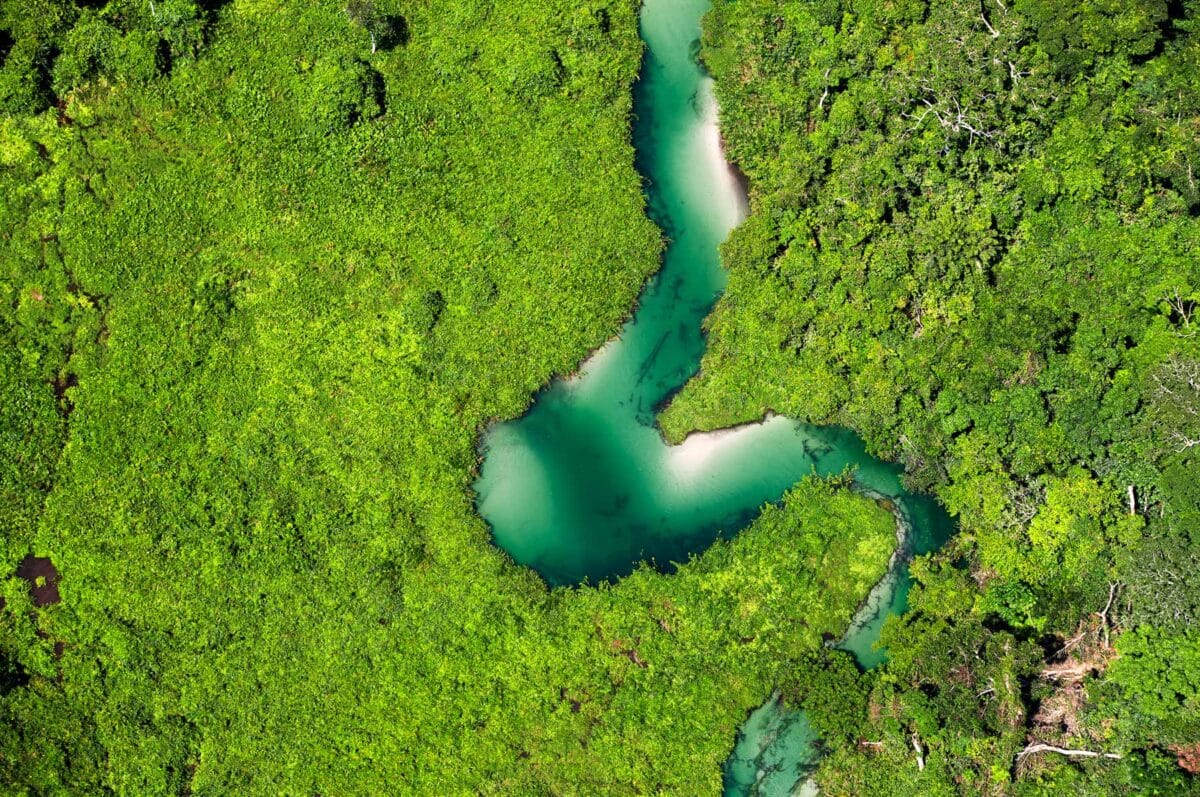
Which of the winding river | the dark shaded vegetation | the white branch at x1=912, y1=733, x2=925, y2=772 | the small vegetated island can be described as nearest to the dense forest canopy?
the small vegetated island

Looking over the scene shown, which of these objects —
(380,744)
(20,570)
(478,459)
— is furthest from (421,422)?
(20,570)

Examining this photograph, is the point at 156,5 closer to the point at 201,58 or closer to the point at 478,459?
the point at 201,58

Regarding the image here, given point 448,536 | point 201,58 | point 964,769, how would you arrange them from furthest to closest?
point 201,58, point 448,536, point 964,769

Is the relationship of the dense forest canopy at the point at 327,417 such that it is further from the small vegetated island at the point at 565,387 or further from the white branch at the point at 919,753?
the white branch at the point at 919,753

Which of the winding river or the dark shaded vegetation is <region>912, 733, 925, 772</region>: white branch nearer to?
the dark shaded vegetation

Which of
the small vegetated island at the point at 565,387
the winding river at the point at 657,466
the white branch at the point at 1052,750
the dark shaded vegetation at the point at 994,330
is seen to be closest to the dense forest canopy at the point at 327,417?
the small vegetated island at the point at 565,387

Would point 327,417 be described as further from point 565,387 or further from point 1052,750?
point 1052,750
